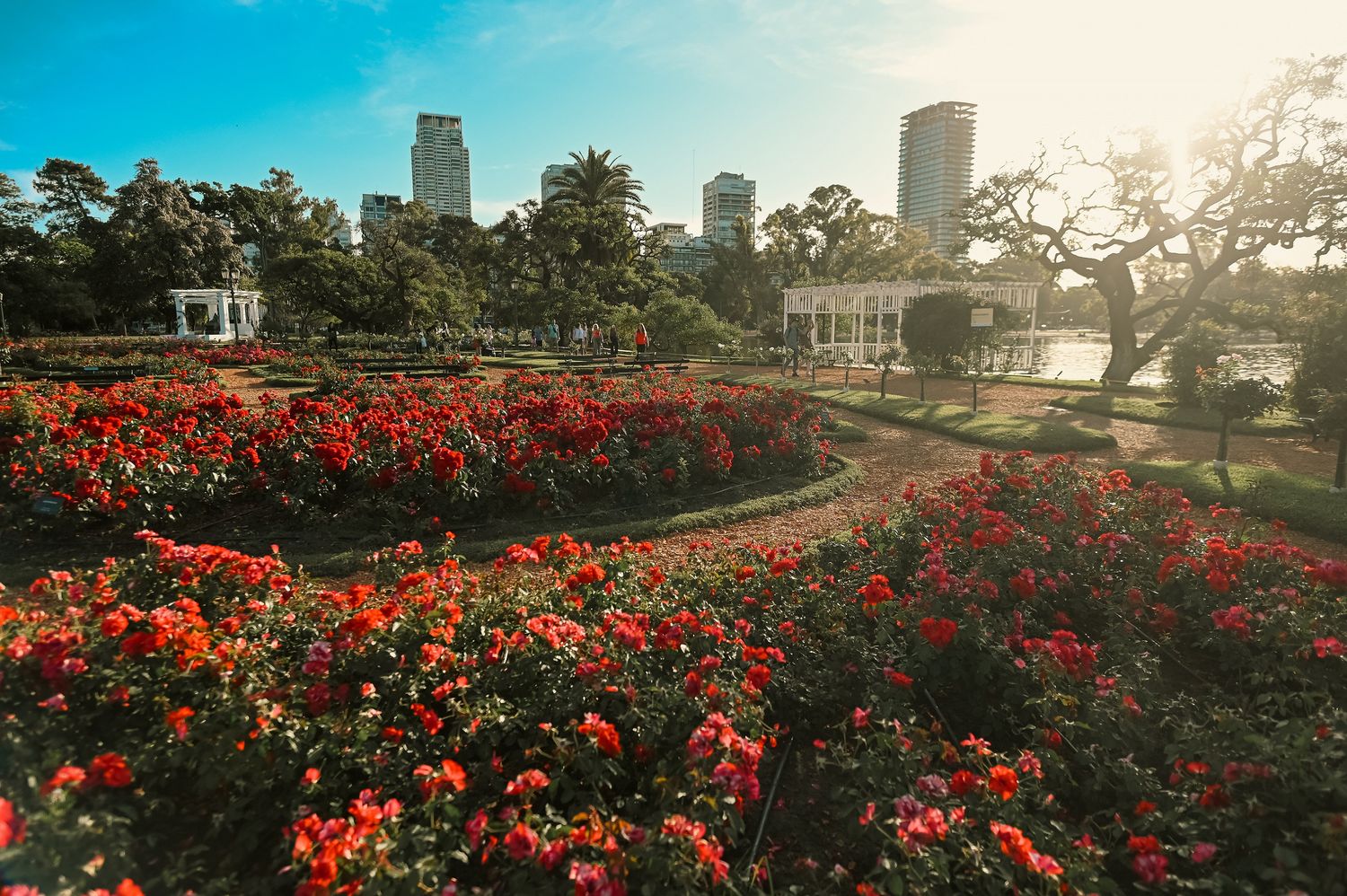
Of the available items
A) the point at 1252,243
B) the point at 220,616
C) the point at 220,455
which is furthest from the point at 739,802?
the point at 1252,243

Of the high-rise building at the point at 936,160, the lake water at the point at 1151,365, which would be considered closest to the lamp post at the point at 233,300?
the lake water at the point at 1151,365

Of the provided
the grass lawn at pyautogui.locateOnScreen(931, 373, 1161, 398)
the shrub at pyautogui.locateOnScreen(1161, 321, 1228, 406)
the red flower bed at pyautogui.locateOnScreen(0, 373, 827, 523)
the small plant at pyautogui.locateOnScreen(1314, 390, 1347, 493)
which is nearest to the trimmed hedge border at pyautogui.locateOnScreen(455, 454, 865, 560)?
the red flower bed at pyautogui.locateOnScreen(0, 373, 827, 523)

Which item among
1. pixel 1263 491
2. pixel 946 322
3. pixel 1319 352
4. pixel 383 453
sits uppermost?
pixel 946 322

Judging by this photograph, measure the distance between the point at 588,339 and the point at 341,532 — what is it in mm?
23096

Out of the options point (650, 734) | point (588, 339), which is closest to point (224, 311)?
point (588, 339)

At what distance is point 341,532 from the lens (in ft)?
16.5

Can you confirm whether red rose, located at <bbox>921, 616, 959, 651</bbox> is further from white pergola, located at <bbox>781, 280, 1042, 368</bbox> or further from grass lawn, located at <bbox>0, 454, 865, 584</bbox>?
white pergola, located at <bbox>781, 280, 1042, 368</bbox>

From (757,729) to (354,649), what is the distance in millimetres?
1360

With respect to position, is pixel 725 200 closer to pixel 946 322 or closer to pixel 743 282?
pixel 743 282

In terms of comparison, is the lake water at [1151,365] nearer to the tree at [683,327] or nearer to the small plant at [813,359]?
the small plant at [813,359]

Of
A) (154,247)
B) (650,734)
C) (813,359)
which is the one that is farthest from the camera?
(154,247)

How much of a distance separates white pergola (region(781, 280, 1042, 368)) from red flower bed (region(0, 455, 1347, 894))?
54.3 feet

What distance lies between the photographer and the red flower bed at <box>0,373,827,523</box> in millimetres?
4641

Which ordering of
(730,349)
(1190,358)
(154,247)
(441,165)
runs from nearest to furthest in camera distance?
(1190,358) < (730,349) < (154,247) < (441,165)
